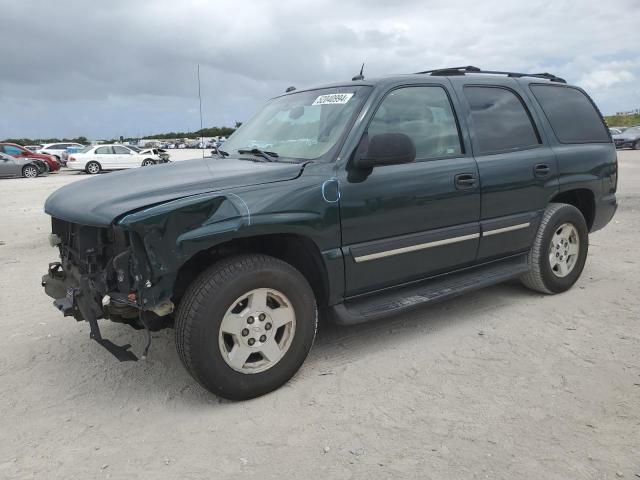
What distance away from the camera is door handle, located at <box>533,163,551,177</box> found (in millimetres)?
4405

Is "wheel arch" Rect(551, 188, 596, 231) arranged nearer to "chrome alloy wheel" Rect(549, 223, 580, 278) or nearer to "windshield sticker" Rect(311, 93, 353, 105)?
"chrome alloy wheel" Rect(549, 223, 580, 278)

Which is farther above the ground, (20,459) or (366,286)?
(366,286)

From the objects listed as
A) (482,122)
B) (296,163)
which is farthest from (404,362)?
(482,122)

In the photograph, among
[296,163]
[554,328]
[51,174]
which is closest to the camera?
[296,163]

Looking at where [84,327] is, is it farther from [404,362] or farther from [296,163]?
[404,362]

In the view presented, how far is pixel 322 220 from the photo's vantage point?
3.21 meters

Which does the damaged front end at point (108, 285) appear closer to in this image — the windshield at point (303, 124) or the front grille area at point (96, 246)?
the front grille area at point (96, 246)

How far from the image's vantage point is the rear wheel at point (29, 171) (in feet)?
72.6

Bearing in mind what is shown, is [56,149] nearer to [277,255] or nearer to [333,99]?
[333,99]

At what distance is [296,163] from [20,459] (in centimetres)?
221

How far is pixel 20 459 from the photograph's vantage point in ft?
8.47

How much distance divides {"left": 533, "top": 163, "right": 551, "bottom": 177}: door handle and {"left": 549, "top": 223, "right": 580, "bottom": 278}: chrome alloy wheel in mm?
537

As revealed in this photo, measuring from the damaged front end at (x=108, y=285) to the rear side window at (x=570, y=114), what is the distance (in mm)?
3750

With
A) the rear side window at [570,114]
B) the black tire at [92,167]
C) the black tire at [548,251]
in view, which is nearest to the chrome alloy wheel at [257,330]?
the black tire at [548,251]
